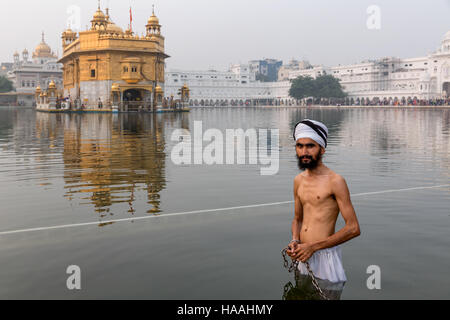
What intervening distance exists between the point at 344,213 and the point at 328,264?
0.47 meters

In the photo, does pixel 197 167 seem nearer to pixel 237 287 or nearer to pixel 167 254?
pixel 167 254

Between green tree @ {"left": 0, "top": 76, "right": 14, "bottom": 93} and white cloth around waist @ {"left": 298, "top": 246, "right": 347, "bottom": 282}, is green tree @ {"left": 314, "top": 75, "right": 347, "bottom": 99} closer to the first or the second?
green tree @ {"left": 0, "top": 76, "right": 14, "bottom": 93}

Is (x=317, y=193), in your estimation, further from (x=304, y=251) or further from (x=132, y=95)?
(x=132, y=95)

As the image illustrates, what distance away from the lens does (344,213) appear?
348 centimetres

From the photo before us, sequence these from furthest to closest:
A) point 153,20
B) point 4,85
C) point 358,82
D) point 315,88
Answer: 1. point 358,82
2. point 4,85
3. point 315,88
4. point 153,20

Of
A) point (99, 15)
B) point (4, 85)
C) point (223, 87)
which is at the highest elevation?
point (99, 15)

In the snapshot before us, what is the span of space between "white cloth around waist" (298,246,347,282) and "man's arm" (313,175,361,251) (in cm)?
16

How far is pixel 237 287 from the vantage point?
13.1 feet

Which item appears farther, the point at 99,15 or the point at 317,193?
the point at 99,15

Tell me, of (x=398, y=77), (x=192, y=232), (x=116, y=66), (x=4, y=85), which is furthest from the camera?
(x=398, y=77)

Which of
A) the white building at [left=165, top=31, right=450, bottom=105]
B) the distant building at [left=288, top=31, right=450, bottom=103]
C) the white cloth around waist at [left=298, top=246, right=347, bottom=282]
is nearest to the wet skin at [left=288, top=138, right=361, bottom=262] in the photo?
the white cloth around waist at [left=298, top=246, right=347, bottom=282]

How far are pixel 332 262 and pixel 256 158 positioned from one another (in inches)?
364

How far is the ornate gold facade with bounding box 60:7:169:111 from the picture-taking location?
170ft

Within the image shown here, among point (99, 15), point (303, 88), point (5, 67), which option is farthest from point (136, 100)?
point (5, 67)
